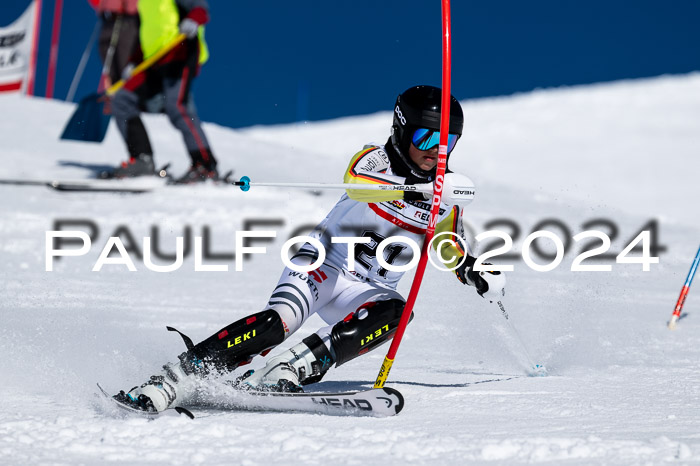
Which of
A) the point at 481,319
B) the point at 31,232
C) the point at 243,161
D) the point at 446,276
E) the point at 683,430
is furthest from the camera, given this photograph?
the point at 243,161

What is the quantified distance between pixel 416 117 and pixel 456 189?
14.4 inches

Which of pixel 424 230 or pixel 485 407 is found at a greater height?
pixel 424 230

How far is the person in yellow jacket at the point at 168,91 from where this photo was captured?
9703 mm

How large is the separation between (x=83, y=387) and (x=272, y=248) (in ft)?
15.5

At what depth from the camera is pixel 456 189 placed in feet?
11.3

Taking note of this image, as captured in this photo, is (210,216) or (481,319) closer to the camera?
(481,319)

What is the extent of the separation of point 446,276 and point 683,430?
14.2 feet

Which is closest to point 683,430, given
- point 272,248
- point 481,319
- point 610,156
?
point 481,319

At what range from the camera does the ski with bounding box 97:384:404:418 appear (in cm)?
327

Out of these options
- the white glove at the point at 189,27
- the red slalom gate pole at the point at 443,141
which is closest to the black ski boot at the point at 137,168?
the white glove at the point at 189,27

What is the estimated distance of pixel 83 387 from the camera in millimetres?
3527

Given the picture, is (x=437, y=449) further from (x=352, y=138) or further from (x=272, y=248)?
(x=352, y=138)

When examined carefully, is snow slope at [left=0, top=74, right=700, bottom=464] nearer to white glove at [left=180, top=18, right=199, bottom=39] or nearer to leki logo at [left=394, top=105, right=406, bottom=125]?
leki logo at [left=394, top=105, right=406, bottom=125]

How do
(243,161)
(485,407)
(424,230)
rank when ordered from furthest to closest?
(243,161), (424,230), (485,407)
